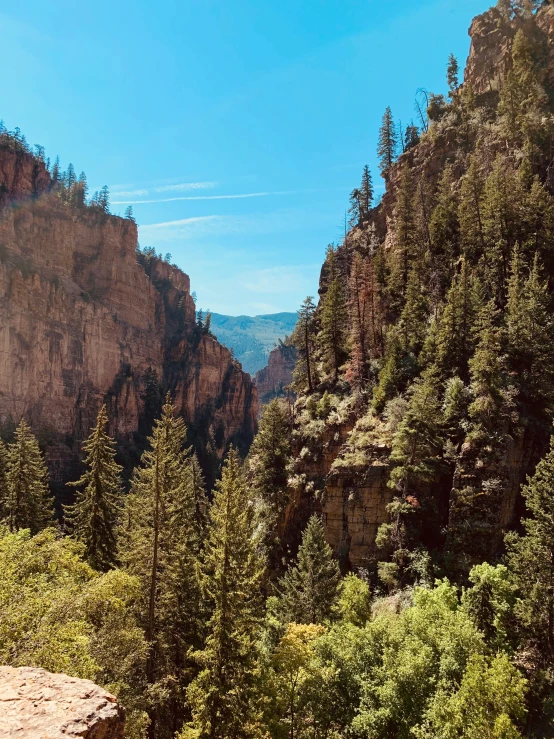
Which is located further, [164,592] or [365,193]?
[365,193]

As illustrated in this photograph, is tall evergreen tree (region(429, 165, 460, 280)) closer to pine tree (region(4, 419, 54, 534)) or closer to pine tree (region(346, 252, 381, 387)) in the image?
pine tree (region(346, 252, 381, 387))

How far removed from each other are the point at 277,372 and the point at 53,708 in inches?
7124

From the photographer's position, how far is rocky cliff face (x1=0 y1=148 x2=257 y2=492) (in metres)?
70.9

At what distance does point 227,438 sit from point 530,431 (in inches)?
3369

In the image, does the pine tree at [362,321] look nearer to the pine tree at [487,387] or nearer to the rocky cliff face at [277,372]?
the pine tree at [487,387]

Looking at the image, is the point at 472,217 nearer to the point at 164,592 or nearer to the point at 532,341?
the point at 532,341

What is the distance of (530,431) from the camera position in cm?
2666

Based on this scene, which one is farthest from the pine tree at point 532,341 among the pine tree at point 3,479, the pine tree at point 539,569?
the pine tree at point 3,479

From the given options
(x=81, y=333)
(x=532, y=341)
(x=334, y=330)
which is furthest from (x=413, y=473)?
(x=81, y=333)

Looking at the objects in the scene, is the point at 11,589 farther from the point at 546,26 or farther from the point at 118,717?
the point at 546,26

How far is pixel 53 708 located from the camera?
599 centimetres

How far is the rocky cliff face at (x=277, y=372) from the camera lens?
18412cm

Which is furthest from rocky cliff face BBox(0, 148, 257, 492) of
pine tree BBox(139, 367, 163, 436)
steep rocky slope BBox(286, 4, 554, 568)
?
steep rocky slope BBox(286, 4, 554, 568)

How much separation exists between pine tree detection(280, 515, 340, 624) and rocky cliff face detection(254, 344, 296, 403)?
15476 centimetres
